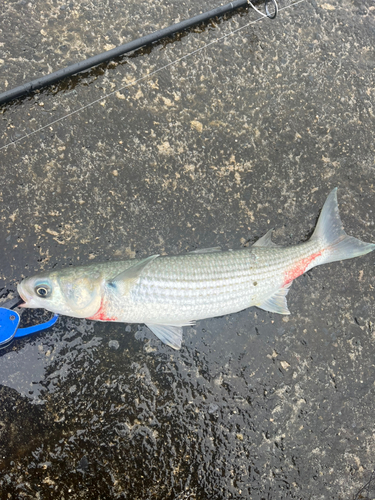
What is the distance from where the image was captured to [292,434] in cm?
323

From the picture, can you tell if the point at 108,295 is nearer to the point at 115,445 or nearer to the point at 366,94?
the point at 115,445

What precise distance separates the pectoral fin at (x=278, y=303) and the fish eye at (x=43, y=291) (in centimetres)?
199

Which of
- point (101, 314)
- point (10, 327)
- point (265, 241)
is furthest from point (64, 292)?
point (265, 241)

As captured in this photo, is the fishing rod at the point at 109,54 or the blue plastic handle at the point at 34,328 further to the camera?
the fishing rod at the point at 109,54

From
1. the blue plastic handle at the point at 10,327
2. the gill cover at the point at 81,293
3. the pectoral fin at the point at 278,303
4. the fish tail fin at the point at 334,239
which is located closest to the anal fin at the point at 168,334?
the gill cover at the point at 81,293

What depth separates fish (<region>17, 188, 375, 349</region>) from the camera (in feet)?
8.87

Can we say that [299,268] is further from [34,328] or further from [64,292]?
[34,328]

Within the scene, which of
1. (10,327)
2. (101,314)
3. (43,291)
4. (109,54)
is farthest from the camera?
(109,54)

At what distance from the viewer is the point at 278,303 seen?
320 centimetres

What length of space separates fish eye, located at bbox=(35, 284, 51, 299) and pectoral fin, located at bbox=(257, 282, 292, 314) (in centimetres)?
199

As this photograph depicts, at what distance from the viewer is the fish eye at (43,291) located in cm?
265

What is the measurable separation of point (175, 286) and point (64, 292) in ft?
3.16

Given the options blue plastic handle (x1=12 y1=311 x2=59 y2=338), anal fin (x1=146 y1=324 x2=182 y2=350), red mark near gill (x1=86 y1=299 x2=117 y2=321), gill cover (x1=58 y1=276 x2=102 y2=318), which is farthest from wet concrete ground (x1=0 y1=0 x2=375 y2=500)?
gill cover (x1=58 y1=276 x2=102 y2=318)

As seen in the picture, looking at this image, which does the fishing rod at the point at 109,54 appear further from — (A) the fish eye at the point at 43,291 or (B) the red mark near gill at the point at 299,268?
(B) the red mark near gill at the point at 299,268
